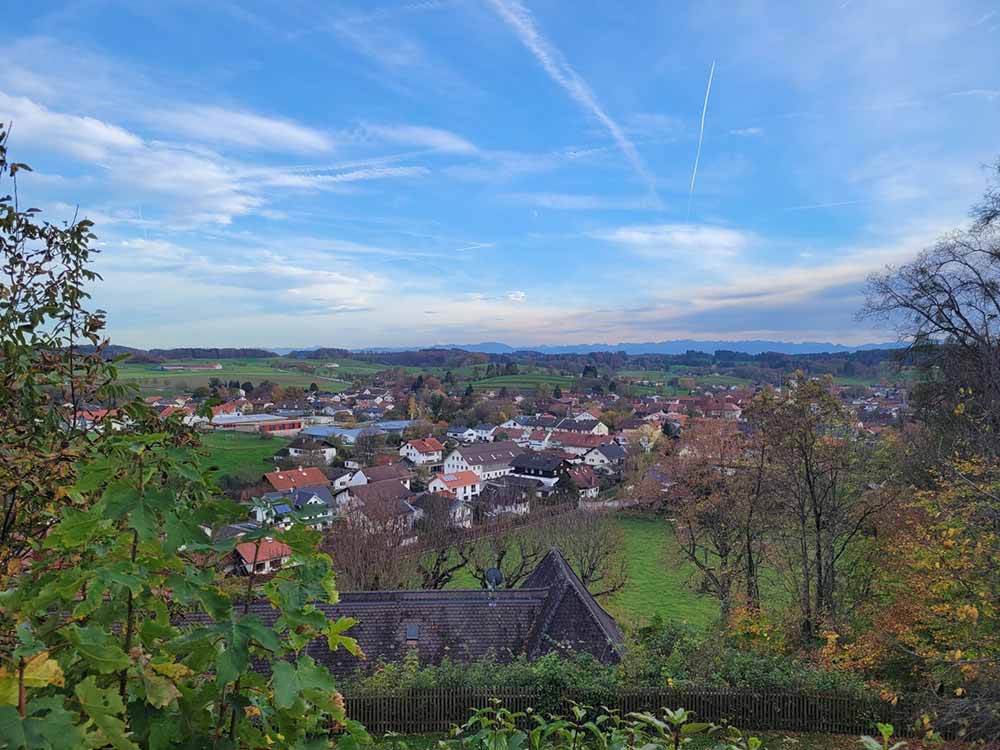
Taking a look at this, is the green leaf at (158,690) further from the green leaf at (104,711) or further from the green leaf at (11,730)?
the green leaf at (11,730)

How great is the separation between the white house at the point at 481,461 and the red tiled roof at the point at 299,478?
17.0 m

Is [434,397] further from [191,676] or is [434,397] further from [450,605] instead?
[191,676]

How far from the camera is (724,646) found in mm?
10969

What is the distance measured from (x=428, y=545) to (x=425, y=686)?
16.5 meters

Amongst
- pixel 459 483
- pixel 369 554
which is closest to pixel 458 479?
pixel 459 483

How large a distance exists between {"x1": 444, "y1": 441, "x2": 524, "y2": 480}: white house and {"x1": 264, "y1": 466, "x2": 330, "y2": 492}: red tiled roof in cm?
1697

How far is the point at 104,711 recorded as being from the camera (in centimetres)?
119

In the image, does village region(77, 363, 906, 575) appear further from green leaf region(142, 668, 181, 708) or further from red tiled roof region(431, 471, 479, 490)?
green leaf region(142, 668, 181, 708)

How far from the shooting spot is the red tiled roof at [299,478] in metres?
35.6

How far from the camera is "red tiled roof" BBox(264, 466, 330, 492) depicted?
35.6m

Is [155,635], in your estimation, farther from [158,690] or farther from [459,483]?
[459,483]

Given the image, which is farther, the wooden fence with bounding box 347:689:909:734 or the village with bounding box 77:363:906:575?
the wooden fence with bounding box 347:689:909:734

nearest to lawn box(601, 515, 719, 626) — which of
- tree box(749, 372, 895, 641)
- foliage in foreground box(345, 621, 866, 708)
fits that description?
tree box(749, 372, 895, 641)

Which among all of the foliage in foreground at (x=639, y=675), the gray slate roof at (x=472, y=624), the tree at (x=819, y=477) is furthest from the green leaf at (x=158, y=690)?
the tree at (x=819, y=477)
